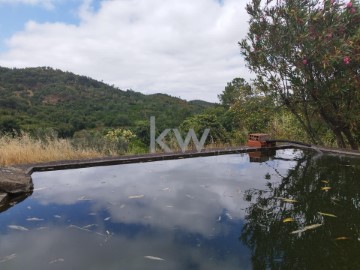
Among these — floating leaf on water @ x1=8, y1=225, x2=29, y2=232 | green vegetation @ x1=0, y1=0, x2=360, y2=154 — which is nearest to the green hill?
green vegetation @ x1=0, y1=0, x2=360, y2=154

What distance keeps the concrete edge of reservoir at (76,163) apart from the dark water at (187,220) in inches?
7.2

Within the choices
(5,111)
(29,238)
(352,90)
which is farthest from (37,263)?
(5,111)

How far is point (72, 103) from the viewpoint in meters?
30.7

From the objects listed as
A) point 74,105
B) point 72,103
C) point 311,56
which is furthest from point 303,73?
point 72,103

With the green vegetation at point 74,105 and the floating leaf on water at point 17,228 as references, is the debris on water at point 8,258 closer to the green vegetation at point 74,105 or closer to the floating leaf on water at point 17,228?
the floating leaf on water at point 17,228

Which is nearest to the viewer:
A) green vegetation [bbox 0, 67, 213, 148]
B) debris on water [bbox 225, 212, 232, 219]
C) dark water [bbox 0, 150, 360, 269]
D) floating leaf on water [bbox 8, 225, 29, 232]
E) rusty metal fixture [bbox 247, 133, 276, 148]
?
dark water [bbox 0, 150, 360, 269]

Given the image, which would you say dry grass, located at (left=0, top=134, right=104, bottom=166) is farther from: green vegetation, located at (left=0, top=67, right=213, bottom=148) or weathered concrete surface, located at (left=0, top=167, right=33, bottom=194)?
green vegetation, located at (left=0, top=67, right=213, bottom=148)

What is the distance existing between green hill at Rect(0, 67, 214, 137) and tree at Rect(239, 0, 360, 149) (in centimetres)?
1006

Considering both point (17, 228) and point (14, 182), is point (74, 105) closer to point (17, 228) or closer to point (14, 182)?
point (14, 182)

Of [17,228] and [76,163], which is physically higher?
[76,163]

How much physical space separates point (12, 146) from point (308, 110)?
5544 millimetres

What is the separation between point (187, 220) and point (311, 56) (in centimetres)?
388

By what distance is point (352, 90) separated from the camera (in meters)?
5.44

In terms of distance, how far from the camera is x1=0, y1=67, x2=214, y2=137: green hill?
21.3 m
